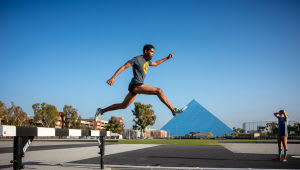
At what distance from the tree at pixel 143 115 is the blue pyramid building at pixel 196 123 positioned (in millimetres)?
64542

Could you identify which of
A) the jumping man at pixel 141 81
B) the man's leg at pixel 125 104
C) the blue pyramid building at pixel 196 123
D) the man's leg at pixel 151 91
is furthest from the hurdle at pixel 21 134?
the blue pyramid building at pixel 196 123

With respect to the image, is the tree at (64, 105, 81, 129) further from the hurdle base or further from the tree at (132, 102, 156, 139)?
the hurdle base

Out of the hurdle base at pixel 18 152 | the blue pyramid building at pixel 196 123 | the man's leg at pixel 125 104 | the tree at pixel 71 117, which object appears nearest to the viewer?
the hurdle base at pixel 18 152

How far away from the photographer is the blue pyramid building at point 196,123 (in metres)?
131

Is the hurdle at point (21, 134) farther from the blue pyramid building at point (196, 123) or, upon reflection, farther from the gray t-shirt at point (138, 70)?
the blue pyramid building at point (196, 123)

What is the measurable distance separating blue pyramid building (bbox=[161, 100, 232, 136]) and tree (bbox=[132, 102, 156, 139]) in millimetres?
64542

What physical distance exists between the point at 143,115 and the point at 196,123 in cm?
8287

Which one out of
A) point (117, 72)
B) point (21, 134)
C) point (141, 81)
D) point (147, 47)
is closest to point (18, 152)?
point (21, 134)

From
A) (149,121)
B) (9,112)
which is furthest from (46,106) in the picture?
(149,121)

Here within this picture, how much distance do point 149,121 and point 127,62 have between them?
63.3m

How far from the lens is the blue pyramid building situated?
13112cm

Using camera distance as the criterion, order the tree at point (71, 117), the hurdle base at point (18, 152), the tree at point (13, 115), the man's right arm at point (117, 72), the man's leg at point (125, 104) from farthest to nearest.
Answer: the tree at point (71, 117)
the tree at point (13, 115)
the man's leg at point (125, 104)
the man's right arm at point (117, 72)
the hurdle base at point (18, 152)

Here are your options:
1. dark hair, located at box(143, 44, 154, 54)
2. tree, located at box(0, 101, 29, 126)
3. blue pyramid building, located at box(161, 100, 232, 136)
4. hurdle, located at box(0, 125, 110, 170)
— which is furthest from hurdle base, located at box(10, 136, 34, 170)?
blue pyramid building, located at box(161, 100, 232, 136)

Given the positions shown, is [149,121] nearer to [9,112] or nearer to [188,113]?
[9,112]
